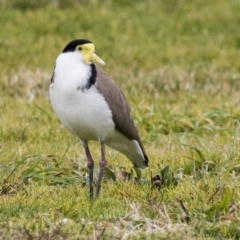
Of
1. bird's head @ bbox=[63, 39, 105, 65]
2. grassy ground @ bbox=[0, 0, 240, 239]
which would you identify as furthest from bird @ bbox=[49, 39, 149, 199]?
grassy ground @ bbox=[0, 0, 240, 239]

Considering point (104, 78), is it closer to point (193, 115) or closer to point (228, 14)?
point (193, 115)

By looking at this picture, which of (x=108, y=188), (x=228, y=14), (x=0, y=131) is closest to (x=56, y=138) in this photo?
(x=0, y=131)

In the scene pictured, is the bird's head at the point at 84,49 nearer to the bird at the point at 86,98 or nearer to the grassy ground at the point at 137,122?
the bird at the point at 86,98

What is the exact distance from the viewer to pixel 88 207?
551 centimetres

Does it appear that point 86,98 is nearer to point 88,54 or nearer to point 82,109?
point 82,109

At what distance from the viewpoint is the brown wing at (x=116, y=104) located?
6.07 meters

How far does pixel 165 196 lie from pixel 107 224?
0.89 m

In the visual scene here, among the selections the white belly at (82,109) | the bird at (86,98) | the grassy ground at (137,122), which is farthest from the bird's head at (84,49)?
the grassy ground at (137,122)

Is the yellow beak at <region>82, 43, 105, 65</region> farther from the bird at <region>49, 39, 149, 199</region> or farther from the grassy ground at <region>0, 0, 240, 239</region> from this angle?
the grassy ground at <region>0, 0, 240, 239</region>

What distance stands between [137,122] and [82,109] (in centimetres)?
295

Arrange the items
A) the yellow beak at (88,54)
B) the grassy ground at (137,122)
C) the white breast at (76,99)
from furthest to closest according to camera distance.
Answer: the yellow beak at (88,54) < the white breast at (76,99) < the grassy ground at (137,122)

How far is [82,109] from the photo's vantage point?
19.3 ft

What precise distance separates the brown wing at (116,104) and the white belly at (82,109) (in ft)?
0.24

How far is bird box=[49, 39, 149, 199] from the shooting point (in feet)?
19.3
